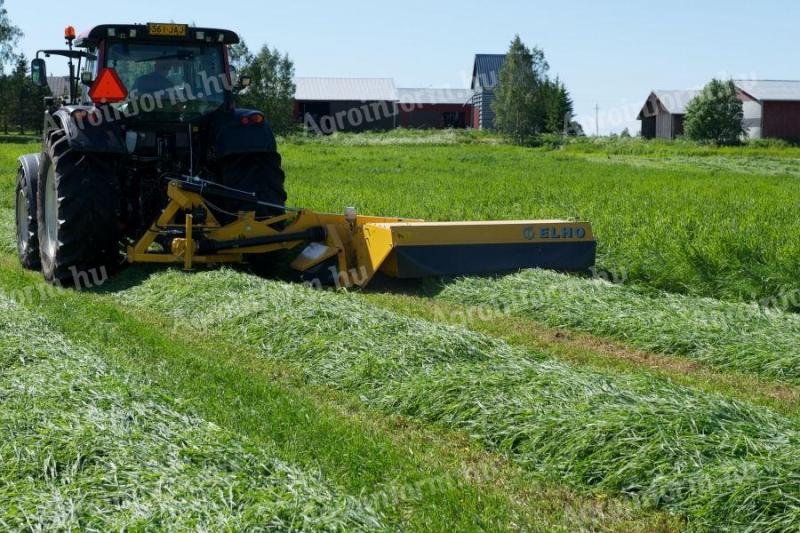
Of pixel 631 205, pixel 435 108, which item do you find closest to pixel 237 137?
pixel 631 205

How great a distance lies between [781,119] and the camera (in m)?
46.3

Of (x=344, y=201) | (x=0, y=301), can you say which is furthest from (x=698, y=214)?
(x=0, y=301)

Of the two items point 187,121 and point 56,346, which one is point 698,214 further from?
point 56,346

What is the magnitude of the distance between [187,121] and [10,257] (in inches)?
122

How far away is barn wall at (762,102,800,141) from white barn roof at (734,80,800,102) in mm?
338

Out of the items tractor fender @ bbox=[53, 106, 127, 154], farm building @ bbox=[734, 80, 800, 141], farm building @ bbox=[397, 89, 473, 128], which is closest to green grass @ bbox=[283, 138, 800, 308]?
tractor fender @ bbox=[53, 106, 127, 154]

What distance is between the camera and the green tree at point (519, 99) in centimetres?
4744

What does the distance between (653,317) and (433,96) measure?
171 ft

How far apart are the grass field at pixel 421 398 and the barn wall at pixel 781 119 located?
39187 millimetres

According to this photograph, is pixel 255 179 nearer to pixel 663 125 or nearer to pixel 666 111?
pixel 666 111

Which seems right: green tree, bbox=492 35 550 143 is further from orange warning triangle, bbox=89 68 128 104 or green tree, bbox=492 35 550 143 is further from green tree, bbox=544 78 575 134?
orange warning triangle, bbox=89 68 128 104

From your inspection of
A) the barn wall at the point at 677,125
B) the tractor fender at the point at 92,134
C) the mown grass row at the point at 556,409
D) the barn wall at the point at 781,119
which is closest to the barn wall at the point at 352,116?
the barn wall at the point at 677,125

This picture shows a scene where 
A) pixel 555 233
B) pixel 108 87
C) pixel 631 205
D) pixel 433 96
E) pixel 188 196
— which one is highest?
pixel 433 96

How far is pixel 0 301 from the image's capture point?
24.5 feet
